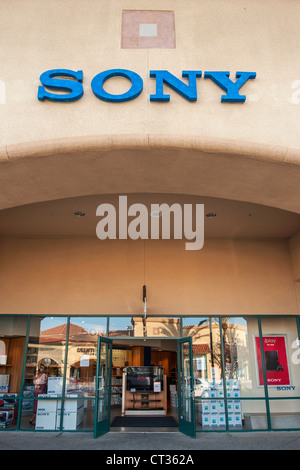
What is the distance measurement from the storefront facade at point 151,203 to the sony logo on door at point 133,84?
26mm

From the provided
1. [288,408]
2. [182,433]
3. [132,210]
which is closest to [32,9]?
[132,210]

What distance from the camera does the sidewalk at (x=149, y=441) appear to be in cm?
732

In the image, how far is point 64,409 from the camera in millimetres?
9016

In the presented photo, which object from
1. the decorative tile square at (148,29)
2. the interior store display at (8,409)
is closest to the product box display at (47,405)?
the interior store display at (8,409)

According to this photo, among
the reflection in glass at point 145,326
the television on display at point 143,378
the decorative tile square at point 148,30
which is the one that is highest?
the decorative tile square at point 148,30

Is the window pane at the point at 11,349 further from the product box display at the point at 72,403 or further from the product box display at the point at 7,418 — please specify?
the product box display at the point at 72,403

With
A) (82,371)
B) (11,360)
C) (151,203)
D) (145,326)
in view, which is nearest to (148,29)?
(151,203)

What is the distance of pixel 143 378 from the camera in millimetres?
13930

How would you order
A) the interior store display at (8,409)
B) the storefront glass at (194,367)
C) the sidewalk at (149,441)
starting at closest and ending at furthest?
the sidewalk at (149,441) < the interior store display at (8,409) < the storefront glass at (194,367)

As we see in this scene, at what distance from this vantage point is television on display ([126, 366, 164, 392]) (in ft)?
44.8

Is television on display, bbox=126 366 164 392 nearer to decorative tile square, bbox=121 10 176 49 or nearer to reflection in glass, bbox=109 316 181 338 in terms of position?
reflection in glass, bbox=109 316 181 338

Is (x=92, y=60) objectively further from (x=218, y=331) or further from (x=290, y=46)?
(x=218, y=331)

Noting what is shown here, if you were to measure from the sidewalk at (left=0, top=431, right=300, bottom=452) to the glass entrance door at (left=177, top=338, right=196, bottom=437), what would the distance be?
28cm

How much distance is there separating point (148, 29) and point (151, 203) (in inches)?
138
